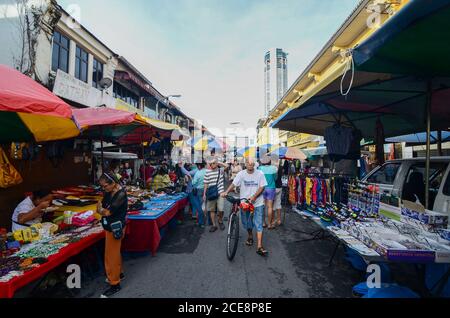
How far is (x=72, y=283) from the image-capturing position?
361cm

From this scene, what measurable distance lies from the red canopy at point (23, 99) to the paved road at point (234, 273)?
8.89 ft

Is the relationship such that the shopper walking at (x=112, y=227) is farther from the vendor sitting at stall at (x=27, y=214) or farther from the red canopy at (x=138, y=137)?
the red canopy at (x=138, y=137)

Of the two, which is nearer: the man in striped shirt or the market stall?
the market stall

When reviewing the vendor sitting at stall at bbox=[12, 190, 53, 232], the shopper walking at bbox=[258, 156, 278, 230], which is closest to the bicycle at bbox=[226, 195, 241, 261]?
the shopper walking at bbox=[258, 156, 278, 230]

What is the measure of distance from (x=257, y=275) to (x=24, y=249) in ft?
12.0

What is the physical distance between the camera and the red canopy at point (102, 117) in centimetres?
455

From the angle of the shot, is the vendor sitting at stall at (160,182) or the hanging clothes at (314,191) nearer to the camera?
the hanging clothes at (314,191)

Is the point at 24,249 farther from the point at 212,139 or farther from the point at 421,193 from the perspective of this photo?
the point at 212,139

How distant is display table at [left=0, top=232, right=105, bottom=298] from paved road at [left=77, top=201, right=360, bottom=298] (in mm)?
674

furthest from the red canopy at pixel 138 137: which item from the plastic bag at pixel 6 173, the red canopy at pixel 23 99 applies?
the red canopy at pixel 23 99

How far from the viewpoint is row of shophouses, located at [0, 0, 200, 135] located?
8.12 m

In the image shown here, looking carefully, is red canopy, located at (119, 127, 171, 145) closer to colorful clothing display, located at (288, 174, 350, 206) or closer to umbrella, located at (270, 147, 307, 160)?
colorful clothing display, located at (288, 174, 350, 206)

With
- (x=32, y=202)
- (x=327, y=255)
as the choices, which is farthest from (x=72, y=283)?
(x=327, y=255)

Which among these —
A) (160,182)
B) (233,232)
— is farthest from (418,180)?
(160,182)
